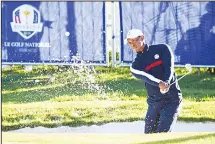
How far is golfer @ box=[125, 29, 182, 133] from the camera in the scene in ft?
13.8

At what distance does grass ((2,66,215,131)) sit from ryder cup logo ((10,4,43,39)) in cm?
27

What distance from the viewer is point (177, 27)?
174 inches

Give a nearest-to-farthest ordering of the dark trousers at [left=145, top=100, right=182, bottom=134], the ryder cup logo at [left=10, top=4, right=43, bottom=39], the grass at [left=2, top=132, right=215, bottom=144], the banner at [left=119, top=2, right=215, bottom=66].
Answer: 1. the grass at [left=2, top=132, right=215, bottom=144]
2. the dark trousers at [left=145, top=100, right=182, bottom=134]
3. the banner at [left=119, top=2, right=215, bottom=66]
4. the ryder cup logo at [left=10, top=4, right=43, bottom=39]

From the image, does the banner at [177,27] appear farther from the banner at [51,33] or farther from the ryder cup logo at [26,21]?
the ryder cup logo at [26,21]

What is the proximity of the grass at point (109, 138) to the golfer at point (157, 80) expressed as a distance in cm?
11

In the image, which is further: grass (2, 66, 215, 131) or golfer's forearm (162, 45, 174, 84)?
grass (2, 66, 215, 131)

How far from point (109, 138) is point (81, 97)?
1.21 ft

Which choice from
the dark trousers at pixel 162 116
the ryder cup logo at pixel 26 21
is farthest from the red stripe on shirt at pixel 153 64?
the ryder cup logo at pixel 26 21

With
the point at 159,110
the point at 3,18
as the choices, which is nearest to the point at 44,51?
the point at 3,18

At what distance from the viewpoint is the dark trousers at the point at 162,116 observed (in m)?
4.27

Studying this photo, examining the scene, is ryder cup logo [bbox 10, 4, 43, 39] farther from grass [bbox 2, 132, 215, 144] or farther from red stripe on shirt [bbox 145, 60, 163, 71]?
red stripe on shirt [bbox 145, 60, 163, 71]

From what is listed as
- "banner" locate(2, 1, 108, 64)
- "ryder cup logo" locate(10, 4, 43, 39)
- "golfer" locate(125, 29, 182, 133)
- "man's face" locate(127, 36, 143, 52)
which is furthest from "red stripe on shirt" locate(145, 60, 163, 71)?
"ryder cup logo" locate(10, 4, 43, 39)

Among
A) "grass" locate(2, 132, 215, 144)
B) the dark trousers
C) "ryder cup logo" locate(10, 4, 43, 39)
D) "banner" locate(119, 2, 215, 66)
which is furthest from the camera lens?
"ryder cup logo" locate(10, 4, 43, 39)

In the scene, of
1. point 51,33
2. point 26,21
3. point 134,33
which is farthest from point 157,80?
point 26,21
